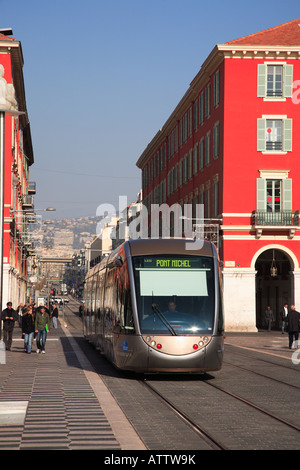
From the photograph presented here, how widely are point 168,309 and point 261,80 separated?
32.6 metres

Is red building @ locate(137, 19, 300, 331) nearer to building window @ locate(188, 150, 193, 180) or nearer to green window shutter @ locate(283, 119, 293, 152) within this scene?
green window shutter @ locate(283, 119, 293, 152)

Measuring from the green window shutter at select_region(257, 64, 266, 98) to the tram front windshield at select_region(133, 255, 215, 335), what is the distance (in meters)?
31.2

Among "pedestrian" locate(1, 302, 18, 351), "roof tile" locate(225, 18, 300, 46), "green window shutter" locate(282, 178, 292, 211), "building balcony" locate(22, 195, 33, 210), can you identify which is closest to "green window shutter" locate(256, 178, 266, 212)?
"green window shutter" locate(282, 178, 292, 211)

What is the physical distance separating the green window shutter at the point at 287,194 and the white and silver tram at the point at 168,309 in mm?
29051

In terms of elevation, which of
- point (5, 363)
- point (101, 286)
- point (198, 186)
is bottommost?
point (5, 363)

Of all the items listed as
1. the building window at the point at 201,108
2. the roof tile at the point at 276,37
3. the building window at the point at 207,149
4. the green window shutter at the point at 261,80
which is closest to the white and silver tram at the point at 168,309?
the green window shutter at the point at 261,80

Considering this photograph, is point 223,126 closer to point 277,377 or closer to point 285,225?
point 285,225

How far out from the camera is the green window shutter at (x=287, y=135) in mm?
47406

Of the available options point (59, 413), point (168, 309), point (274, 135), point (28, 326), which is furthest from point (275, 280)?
point (59, 413)

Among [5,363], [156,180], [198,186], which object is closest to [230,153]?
[198,186]

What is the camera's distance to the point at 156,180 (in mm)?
81625

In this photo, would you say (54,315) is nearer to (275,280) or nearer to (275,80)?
(275,280)

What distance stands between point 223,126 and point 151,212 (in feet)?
114

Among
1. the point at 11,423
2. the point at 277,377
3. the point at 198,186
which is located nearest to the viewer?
the point at 11,423
